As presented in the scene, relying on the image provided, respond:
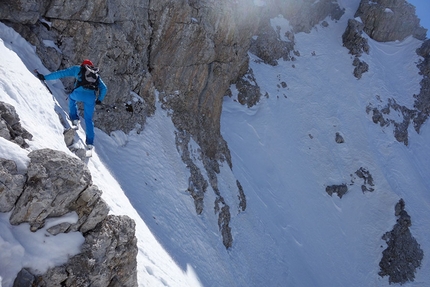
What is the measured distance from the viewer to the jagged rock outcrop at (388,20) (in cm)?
4747

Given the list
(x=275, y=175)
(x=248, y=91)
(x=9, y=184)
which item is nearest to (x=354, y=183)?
(x=275, y=175)

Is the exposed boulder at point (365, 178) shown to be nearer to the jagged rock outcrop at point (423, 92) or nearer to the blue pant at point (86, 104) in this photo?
the jagged rock outcrop at point (423, 92)

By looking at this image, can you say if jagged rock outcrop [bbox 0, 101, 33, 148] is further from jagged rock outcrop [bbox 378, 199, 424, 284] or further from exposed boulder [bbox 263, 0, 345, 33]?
exposed boulder [bbox 263, 0, 345, 33]

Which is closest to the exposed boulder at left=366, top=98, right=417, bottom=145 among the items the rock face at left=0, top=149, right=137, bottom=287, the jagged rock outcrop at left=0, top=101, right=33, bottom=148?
the rock face at left=0, top=149, right=137, bottom=287

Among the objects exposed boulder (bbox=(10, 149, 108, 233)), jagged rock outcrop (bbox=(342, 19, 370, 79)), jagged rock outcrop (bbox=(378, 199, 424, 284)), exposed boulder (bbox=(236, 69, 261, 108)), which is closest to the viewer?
exposed boulder (bbox=(10, 149, 108, 233))

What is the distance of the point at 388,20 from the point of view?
156 feet

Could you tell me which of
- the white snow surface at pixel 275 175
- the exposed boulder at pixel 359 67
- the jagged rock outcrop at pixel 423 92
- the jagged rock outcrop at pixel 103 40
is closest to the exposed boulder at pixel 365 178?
the white snow surface at pixel 275 175

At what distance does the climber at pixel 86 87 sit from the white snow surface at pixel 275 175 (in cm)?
58

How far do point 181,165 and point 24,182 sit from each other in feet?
40.2

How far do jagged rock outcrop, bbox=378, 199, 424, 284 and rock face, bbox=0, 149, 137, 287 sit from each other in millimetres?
27015

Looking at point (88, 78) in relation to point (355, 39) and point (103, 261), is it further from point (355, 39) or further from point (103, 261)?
point (355, 39)

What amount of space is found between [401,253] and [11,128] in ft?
102

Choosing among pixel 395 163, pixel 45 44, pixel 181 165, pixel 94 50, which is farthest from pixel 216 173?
pixel 395 163

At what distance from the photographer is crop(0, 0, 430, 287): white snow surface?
27.3 feet
